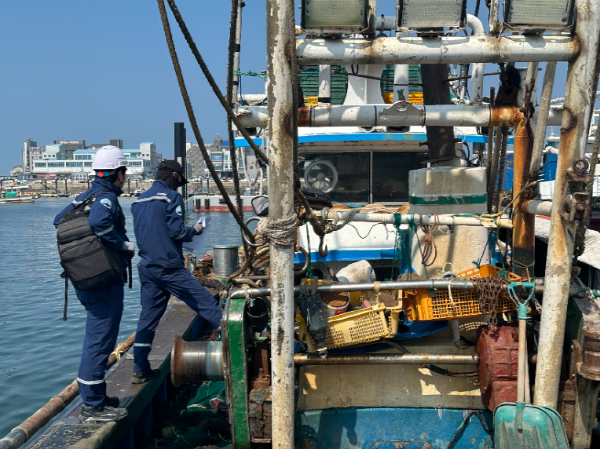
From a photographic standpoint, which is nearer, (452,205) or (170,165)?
(452,205)

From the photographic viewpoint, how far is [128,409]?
14.6 feet

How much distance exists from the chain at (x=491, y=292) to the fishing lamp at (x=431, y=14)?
5.01 ft

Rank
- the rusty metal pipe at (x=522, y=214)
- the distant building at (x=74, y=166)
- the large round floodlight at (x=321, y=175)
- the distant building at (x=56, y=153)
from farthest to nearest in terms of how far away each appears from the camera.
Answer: the distant building at (x=56, y=153) → the distant building at (x=74, y=166) → the large round floodlight at (x=321, y=175) → the rusty metal pipe at (x=522, y=214)

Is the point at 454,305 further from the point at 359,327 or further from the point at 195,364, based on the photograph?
the point at 195,364

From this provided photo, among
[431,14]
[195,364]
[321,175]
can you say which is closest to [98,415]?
[195,364]

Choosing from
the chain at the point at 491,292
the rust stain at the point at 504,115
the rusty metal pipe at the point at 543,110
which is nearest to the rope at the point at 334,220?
the chain at the point at 491,292

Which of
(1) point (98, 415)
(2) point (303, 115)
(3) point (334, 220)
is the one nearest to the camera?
(2) point (303, 115)

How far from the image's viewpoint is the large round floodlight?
7.39 meters

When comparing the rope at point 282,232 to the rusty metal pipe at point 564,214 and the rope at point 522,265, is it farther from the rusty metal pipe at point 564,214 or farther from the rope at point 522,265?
the rope at point 522,265

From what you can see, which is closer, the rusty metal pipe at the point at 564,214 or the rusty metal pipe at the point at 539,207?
the rusty metal pipe at the point at 564,214

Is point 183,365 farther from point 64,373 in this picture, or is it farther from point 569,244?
point 64,373

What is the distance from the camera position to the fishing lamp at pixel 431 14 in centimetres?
311

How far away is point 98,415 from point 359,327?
2095 millimetres

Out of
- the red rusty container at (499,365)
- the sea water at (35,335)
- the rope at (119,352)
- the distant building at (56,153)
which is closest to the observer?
the red rusty container at (499,365)
